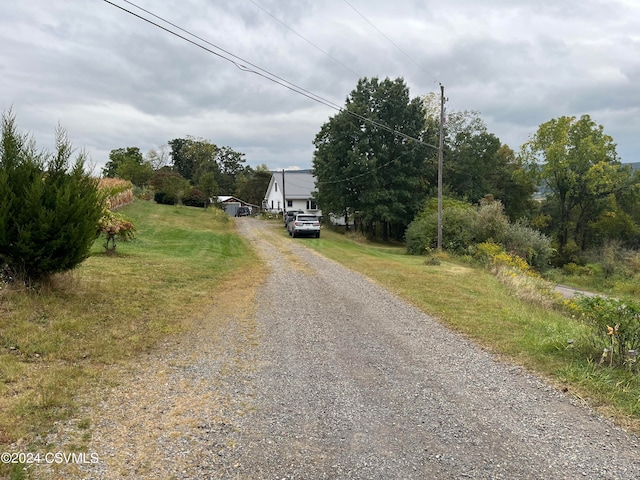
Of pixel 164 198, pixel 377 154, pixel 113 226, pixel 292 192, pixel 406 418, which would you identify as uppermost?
pixel 377 154

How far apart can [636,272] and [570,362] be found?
3274 centimetres

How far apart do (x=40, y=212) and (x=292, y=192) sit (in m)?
47.7

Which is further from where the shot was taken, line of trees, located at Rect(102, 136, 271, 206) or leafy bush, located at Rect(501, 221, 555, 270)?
line of trees, located at Rect(102, 136, 271, 206)

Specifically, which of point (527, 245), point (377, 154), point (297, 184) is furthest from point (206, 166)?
point (527, 245)

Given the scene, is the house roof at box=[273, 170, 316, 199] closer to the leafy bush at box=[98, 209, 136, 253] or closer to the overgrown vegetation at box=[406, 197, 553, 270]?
the overgrown vegetation at box=[406, 197, 553, 270]

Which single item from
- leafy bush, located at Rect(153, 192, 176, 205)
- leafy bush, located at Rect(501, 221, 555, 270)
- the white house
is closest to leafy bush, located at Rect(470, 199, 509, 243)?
Result: leafy bush, located at Rect(501, 221, 555, 270)

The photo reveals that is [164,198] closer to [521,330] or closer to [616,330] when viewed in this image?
[521,330]

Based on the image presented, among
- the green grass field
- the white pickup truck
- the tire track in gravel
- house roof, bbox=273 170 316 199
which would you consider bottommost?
the tire track in gravel

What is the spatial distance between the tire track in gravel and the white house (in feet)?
141

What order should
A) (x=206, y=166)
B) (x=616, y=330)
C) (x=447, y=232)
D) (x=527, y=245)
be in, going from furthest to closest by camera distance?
1. (x=206, y=166)
2. (x=447, y=232)
3. (x=527, y=245)
4. (x=616, y=330)

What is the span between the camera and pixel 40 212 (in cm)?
596

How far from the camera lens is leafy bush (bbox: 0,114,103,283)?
5.93 m

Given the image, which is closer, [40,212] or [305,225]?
[40,212]

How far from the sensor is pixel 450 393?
170 inches
